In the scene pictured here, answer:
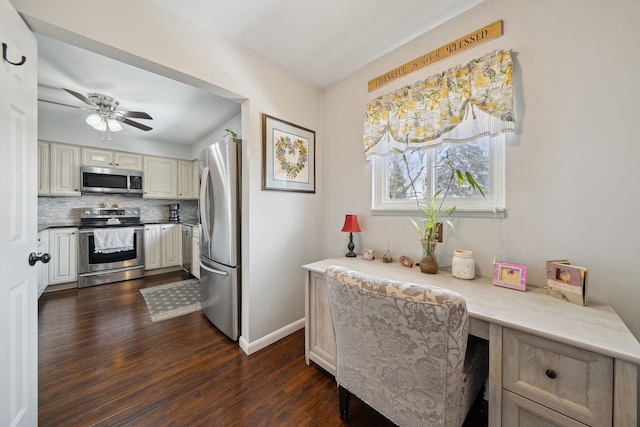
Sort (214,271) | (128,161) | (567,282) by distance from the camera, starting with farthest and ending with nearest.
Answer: (128,161), (214,271), (567,282)

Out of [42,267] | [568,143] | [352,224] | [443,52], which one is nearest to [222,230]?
[352,224]

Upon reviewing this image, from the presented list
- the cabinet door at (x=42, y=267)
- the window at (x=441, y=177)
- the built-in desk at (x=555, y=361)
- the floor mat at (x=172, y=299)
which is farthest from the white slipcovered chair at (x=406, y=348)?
the cabinet door at (x=42, y=267)

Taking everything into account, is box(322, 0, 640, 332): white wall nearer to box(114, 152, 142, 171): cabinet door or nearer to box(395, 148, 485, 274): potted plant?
box(395, 148, 485, 274): potted plant

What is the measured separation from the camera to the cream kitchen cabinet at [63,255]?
3.18 m

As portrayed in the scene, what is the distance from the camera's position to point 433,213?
1.55 meters

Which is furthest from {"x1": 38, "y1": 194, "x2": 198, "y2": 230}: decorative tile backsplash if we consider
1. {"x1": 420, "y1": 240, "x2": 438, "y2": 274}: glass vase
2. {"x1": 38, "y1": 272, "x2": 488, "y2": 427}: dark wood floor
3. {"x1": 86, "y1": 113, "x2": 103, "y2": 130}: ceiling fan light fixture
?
{"x1": 420, "y1": 240, "x2": 438, "y2": 274}: glass vase

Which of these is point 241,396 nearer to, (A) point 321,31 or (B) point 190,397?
(B) point 190,397

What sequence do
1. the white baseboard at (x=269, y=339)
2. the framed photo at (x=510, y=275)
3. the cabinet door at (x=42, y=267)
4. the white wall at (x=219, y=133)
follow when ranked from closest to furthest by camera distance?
1. the framed photo at (x=510, y=275)
2. the white baseboard at (x=269, y=339)
3. the cabinet door at (x=42, y=267)
4. the white wall at (x=219, y=133)

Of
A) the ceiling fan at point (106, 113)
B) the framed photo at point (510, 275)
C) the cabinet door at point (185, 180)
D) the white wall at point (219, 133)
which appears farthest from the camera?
the cabinet door at point (185, 180)

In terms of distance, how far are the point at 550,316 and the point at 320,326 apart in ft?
4.18

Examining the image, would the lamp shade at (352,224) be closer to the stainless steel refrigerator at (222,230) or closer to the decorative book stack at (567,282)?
the stainless steel refrigerator at (222,230)

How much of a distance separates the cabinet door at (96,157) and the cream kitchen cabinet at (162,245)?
1244mm

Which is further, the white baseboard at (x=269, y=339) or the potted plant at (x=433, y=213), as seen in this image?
the white baseboard at (x=269, y=339)

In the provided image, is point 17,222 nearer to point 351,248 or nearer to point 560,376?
point 351,248
